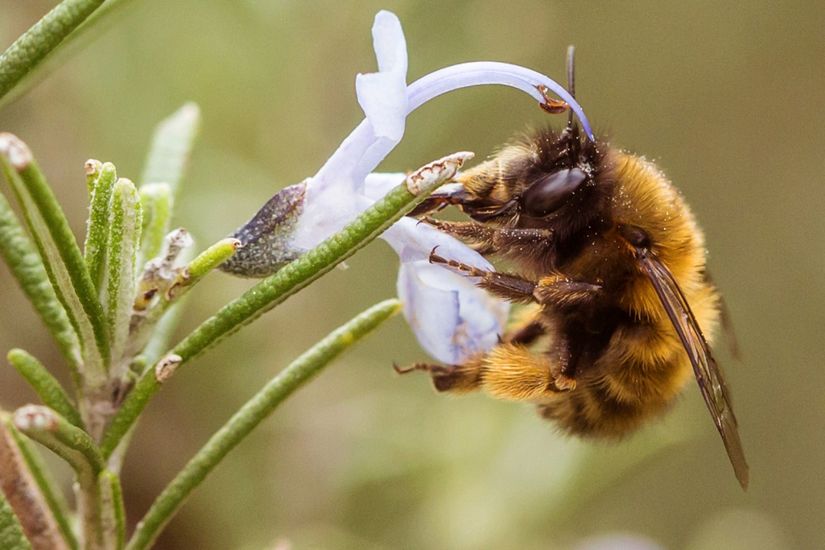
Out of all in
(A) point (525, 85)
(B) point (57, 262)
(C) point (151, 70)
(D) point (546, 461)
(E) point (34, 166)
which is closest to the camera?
(E) point (34, 166)

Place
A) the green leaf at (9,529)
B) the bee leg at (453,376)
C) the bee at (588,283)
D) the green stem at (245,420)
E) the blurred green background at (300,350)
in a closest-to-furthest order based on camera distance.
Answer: the green leaf at (9,529) < the green stem at (245,420) < the bee at (588,283) < the bee leg at (453,376) < the blurred green background at (300,350)

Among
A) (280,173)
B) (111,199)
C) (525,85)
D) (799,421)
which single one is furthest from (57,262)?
(799,421)


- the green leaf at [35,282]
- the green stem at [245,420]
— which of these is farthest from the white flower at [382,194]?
the green leaf at [35,282]

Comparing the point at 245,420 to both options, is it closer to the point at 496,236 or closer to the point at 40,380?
the point at 40,380

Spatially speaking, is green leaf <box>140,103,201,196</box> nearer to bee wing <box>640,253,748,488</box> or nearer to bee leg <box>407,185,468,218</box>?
bee leg <box>407,185,468,218</box>

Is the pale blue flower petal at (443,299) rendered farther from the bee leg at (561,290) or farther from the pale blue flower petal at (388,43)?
the pale blue flower petal at (388,43)

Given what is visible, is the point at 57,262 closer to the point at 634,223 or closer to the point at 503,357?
the point at 503,357
